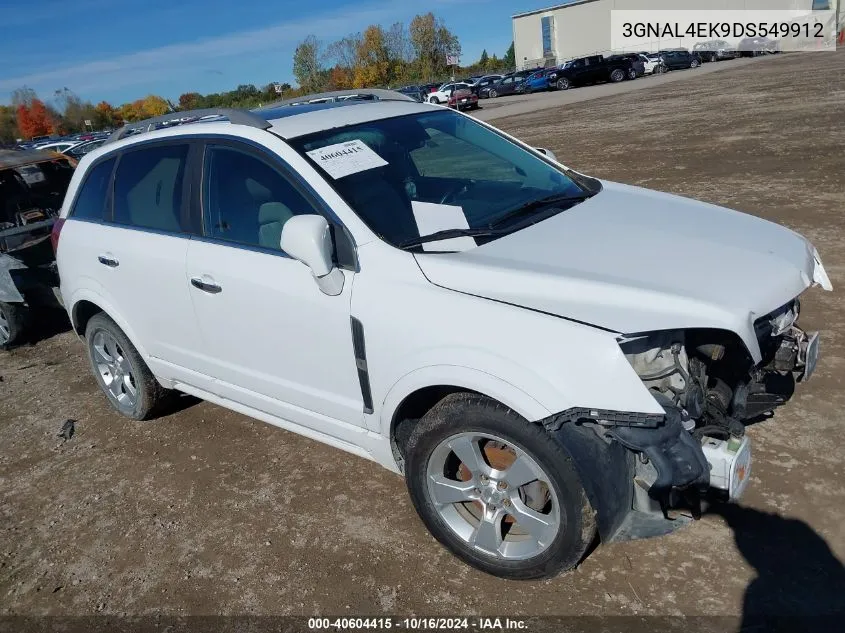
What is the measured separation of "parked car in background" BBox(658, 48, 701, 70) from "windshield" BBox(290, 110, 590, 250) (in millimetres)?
43127

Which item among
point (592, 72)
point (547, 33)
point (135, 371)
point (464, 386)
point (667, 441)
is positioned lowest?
point (592, 72)

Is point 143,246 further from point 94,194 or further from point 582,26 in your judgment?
point 582,26

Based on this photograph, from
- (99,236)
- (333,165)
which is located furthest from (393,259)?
(99,236)

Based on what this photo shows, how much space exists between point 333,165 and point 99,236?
189cm

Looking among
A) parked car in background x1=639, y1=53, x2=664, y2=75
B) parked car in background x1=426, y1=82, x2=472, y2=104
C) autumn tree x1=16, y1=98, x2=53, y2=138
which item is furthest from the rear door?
autumn tree x1=16, y1=98, x2=53, y2=138

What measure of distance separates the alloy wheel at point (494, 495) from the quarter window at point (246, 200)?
1.27 m

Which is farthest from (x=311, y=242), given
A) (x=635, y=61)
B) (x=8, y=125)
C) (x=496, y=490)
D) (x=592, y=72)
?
(x=8, y=125)

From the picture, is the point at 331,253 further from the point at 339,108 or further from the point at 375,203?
the point at 339,108

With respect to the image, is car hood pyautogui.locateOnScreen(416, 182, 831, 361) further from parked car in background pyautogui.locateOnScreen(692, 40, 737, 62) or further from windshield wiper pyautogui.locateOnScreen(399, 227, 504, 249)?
parked car in background pyautogui.locateOnScreen(692, 40, 737, 62)

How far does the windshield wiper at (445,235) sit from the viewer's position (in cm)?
291

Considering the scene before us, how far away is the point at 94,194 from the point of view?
14.3 feet

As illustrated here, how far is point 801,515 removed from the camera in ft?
9.45

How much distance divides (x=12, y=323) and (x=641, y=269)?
5.89 m

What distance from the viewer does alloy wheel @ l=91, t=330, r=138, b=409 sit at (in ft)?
14.7
